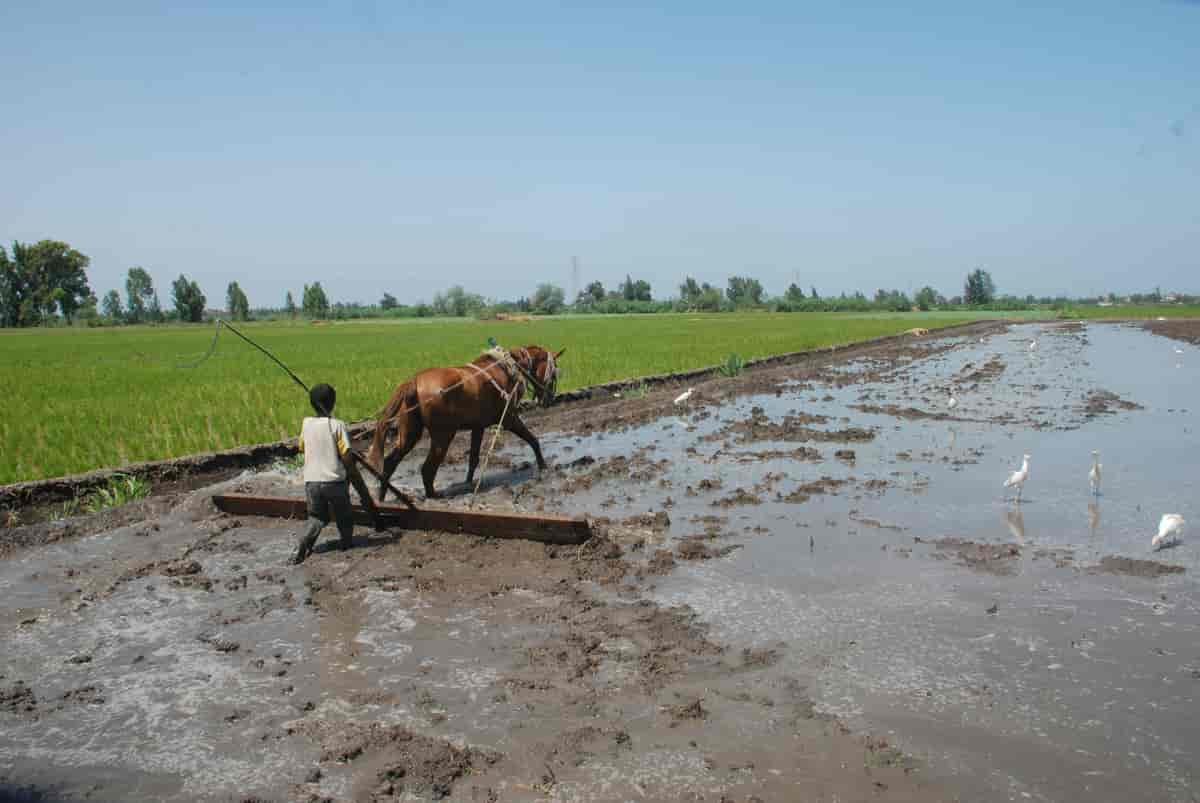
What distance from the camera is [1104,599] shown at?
5430 mm

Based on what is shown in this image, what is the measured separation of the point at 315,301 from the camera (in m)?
118

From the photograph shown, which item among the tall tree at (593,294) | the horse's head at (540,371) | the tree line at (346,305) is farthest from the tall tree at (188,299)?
the horse's head at (540,371)

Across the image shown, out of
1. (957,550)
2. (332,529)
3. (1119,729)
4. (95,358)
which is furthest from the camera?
(95,358)

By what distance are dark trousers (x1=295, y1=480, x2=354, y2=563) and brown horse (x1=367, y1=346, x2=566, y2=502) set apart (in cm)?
87

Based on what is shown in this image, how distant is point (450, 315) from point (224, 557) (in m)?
118

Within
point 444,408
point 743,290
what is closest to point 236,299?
point 743,290

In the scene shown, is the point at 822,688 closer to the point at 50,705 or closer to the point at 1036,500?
the point at 50,705

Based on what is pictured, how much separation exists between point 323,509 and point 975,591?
4.96 m

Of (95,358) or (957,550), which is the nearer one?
(957,550)

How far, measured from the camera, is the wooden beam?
6.61 m

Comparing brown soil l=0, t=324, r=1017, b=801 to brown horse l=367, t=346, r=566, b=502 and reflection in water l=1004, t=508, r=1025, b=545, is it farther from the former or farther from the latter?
brown horse l=367, t=346, r=566, b=502

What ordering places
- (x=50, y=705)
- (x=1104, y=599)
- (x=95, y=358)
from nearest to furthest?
(x=50, y=705) → (x=1104, y=599) → (x=95, y=358)

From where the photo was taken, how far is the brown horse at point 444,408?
8.09 meters

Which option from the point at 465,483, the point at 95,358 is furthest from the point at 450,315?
the point at 465,483
